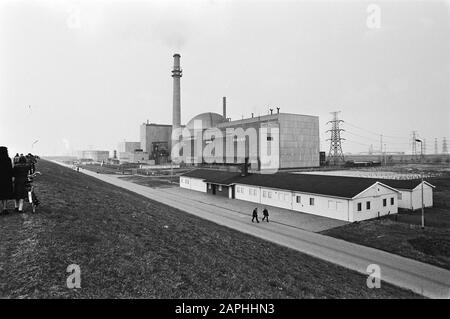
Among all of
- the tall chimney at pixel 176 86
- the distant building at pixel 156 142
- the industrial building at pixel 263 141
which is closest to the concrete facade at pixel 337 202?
the industrial building at pixel 263 141

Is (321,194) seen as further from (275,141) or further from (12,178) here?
(275,141)

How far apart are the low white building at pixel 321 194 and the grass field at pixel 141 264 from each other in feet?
40.9

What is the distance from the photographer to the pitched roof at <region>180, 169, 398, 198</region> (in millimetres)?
27230

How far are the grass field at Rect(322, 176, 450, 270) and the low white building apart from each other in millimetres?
1528

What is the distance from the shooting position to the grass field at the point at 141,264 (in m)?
7.95

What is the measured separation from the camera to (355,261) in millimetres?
15625

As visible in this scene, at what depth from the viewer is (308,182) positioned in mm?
32438

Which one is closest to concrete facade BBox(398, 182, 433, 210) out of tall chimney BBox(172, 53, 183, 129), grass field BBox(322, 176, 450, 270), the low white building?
the low white building

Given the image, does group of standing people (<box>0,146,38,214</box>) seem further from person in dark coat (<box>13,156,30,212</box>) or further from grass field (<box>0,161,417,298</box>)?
grass field (<box>0,161,417,298</box>)

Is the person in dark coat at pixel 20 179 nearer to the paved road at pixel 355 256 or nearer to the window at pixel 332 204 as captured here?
the paved road at pixel 355 256
